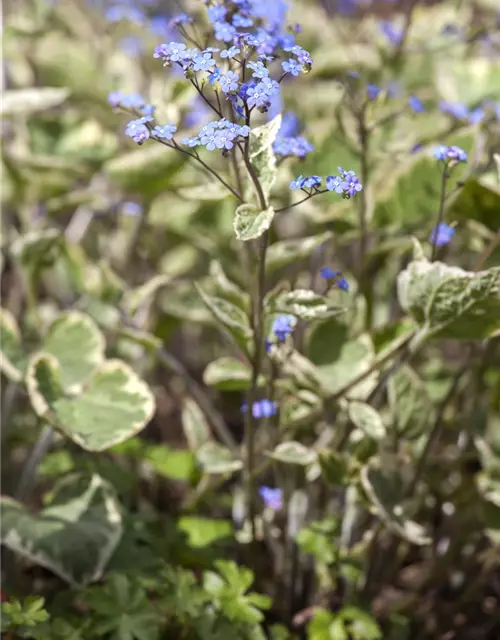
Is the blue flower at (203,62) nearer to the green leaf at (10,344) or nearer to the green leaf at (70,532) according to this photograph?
the green leaf at (10,344)

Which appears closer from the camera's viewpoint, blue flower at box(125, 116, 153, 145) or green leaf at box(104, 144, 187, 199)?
blue flower at box(125, 116, 153, 145)

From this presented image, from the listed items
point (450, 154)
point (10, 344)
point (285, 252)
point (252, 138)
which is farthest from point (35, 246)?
point (450, 154)

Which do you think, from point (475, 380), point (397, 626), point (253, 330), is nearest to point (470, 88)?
point (475, 380)

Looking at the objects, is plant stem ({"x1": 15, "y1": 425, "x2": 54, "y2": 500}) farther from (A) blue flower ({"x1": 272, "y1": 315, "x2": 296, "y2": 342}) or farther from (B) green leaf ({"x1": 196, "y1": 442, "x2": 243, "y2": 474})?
(A) blue flower ({"x1": 272, "y1": 315, "x2": 296, "y2": 342})

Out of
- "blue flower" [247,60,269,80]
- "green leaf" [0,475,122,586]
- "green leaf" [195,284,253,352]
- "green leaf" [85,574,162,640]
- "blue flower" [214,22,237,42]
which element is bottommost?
"green leaf" [85,574,162,640]

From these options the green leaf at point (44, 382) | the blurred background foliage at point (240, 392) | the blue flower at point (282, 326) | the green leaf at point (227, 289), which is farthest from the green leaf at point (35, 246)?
the blue flower at point (282, 326)

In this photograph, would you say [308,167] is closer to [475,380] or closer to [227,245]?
[227,245]

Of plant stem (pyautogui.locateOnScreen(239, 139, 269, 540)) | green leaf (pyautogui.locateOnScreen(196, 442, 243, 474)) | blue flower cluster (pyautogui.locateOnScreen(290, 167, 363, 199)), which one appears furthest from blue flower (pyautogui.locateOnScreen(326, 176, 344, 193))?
green leaf (pyautogui.locateOnScreen(196, 442, 243, 474))
